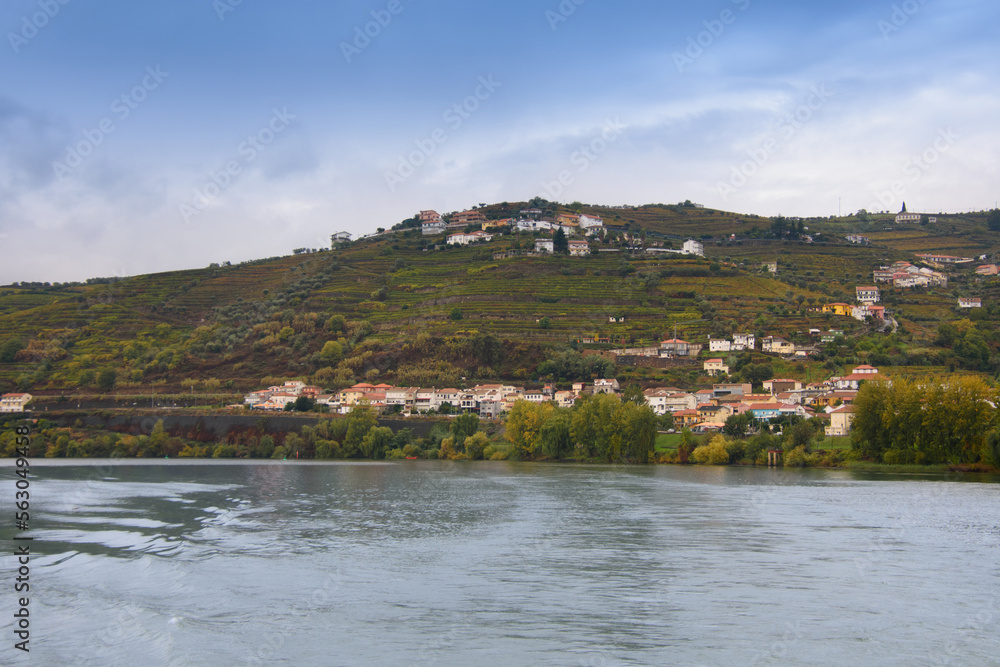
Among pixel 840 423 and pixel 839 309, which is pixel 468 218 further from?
pixel 840 423

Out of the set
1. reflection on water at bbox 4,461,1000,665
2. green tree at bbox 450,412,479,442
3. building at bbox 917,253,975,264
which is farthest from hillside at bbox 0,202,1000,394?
reflection on water at bbox 4,461,1000,665

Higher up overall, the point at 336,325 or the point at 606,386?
the point at 336,325

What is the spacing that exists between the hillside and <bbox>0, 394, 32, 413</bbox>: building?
5113 millimetres

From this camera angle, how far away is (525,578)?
2139cm

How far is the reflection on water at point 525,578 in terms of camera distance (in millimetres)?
15711

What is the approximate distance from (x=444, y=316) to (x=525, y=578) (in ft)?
278

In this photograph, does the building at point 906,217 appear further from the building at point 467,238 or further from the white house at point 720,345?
the white house at point 720,345

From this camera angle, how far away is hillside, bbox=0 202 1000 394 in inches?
3675

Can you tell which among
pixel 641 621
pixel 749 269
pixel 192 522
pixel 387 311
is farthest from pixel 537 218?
pixel 641 621

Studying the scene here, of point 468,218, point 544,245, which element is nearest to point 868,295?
point 544,245

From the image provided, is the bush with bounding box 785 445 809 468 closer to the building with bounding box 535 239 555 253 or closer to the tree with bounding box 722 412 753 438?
the tree with bounding box 722 412 753 438

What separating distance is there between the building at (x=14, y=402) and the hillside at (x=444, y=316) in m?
5.11

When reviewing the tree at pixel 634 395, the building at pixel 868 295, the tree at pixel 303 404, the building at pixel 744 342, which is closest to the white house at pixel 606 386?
the tree at pixel 634 395

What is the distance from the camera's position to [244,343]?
106688mm
